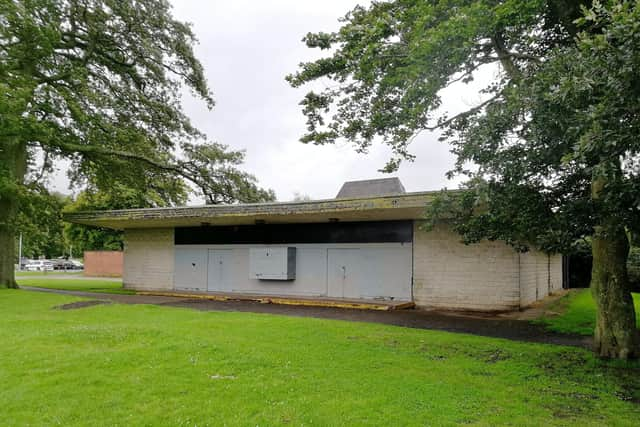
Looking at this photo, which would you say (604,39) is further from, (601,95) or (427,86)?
(427,86)

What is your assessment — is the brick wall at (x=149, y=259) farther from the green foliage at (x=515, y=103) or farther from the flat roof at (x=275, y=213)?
the green foliage at (x=515, y=103)

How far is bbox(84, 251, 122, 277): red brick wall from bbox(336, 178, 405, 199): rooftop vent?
713 inches

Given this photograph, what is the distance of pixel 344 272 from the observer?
15188 mm

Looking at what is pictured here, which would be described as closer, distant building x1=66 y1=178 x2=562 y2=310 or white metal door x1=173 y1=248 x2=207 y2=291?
distant building x1=66 y1=178 x2=562 y2=310

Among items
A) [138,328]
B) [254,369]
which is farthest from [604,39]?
[138,328]

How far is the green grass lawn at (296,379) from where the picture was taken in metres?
4.27

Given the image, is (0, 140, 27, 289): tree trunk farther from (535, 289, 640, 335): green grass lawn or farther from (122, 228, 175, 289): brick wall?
(535, 289, 640, 335): green grass lawn

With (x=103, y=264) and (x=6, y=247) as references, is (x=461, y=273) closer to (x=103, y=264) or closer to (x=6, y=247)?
(x=6, y=247)

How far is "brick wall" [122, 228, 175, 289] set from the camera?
738 inches

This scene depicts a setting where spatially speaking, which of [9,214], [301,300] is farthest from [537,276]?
[9,214]

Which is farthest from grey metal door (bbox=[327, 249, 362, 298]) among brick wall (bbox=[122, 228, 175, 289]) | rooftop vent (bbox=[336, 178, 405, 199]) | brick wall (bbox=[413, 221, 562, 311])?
rooftop vent (bbox=[336, 178, 405, 199])

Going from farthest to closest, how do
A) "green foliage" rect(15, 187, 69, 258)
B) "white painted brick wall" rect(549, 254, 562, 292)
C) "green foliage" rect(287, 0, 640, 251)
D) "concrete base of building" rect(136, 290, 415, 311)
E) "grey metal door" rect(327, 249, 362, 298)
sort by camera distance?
1. "white painted brick wall" rect(549, 254, 562, 292)
2. "green foliage" rect(15, 187, 69, 258)
3. "grey metal door" rect(327, 249, 362, 298)
4. "concrete base of building" rect(136, 290, 415, 311)
5. "green foliage" rect(287, 0, 640, 251)

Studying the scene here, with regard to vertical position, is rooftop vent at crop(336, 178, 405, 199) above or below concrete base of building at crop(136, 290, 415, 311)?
above

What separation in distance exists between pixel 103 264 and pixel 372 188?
70.3 ft
